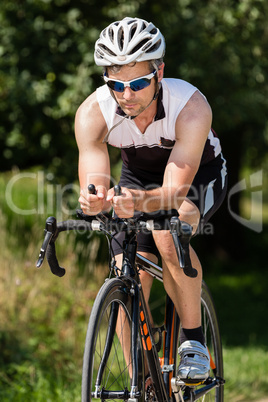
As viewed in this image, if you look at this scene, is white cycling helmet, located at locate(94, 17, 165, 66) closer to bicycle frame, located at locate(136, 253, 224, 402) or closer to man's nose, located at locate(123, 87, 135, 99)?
man's nose, located at locate(123, 87, 135, 99)

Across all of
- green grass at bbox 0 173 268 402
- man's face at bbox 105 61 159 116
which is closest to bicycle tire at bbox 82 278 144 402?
man's face at bbox 105 61 159 116

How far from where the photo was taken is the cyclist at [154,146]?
117 inches

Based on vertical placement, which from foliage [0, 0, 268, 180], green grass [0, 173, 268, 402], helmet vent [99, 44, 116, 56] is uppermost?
foliage [0, 0, 268, 180]

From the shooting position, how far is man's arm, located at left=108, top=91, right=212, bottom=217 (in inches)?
114

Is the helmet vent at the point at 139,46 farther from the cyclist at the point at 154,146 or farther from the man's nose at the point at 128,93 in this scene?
the man's nose at the point at 128,93

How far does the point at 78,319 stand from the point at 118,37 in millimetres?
3579

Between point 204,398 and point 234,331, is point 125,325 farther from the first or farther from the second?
point 234,331

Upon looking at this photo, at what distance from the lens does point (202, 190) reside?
3369mm

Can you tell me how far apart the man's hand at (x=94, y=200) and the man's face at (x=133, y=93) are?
0.49m

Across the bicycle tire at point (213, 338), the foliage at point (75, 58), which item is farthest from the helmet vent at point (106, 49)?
the foliage at point (75, 58)

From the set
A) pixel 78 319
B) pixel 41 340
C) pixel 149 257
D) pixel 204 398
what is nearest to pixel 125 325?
pixel 149 257

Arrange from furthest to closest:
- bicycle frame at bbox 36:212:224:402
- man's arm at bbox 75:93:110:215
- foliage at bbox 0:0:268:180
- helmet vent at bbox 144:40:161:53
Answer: foliage at bbox 0:0:268:180 → man's arm at bbox 75:93:110:215 → helmet vent at bbox 144:40:161:53 → bicycle frame at bbox 36:212:224:402

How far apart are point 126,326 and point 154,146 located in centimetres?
93

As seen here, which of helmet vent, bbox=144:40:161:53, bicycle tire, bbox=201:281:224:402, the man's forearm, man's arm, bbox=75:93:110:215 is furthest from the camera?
bicycle tire, bbox=201:281:224:402
